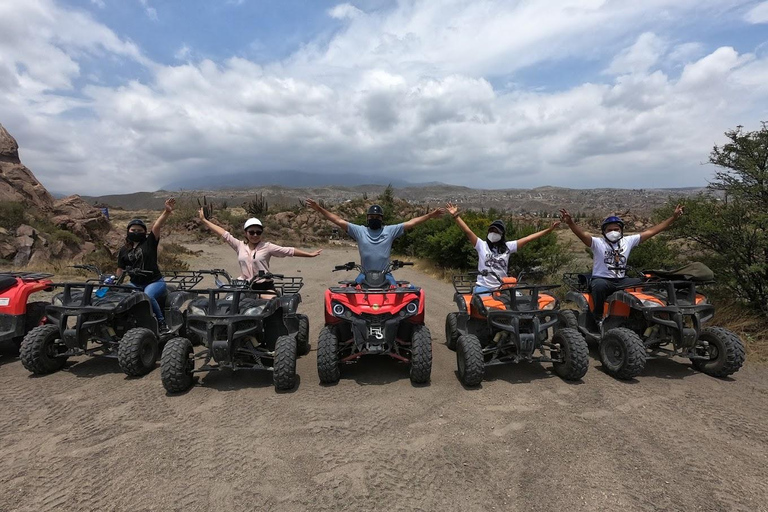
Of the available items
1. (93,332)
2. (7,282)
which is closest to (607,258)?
(93,332)

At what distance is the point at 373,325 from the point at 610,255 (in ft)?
12.0

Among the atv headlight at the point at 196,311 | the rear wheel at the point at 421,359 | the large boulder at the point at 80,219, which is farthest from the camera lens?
the large boulder at the point at 80,219

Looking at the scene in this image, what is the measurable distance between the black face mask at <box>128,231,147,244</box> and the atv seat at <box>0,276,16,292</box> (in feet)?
5.02

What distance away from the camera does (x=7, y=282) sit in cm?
574

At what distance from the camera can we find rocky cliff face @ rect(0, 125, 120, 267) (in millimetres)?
14945

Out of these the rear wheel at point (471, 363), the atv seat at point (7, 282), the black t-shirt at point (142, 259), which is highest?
the black t-shirt at point (142, 259)

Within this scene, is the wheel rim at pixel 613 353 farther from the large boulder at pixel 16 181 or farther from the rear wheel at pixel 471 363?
the large boulder at pixel 16 181

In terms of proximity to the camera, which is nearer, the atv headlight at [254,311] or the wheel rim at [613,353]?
the atv headlight at [254,311]

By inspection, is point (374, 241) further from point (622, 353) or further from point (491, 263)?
point (622, 353)

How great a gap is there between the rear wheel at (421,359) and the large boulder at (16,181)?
23200 millimetres

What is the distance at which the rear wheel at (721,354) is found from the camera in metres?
4.91

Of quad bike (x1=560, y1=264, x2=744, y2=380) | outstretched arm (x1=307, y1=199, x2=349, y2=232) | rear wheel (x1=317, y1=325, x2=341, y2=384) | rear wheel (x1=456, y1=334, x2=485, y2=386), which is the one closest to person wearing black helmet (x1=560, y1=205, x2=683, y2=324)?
quad bike (x1=560, y1=264, x2=744, y2=380)

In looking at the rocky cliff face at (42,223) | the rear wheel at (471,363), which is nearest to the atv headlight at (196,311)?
the rear wheel at (471,363)

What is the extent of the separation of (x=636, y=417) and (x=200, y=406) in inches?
165
